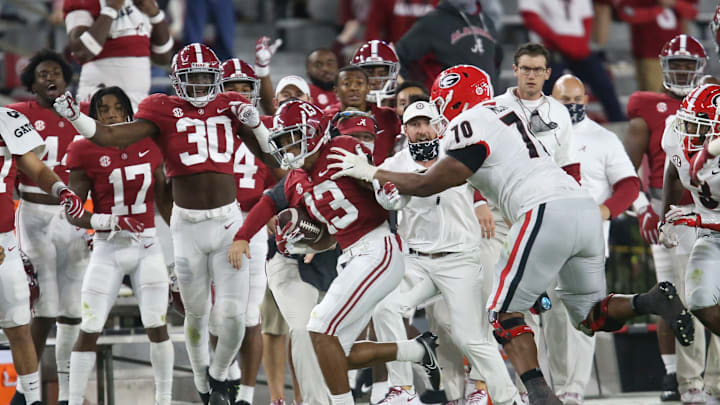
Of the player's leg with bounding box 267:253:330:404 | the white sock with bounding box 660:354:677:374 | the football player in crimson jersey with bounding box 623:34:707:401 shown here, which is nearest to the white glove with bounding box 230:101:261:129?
the player's leg with bounding box 267:253:330:404

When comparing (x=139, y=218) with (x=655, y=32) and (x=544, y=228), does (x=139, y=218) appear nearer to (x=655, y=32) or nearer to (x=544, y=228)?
(x=544, y=228)

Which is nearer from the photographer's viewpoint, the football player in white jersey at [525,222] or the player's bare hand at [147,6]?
the football player in white jersey at [525,222]

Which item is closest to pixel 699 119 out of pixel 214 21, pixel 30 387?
pixel 30 387

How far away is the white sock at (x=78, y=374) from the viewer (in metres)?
6.24

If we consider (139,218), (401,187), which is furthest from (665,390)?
(139,218)

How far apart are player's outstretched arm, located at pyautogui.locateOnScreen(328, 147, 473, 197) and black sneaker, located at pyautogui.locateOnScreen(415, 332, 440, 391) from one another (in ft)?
2.84

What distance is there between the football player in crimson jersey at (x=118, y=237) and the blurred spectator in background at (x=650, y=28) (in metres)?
5.51

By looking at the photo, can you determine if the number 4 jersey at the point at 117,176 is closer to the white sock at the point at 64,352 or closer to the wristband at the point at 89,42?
the white sock at the point at 64,352

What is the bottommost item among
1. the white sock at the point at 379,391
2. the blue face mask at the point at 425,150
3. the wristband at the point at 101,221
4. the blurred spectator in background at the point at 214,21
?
the white sock at the point at 379,391

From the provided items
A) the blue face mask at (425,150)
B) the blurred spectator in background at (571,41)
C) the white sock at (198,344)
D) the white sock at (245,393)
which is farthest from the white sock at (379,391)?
the blurred spectator in background at (571,41)

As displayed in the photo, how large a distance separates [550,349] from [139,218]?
8.31 feet

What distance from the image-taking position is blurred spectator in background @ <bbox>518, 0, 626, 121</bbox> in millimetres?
10031

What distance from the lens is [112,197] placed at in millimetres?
6609

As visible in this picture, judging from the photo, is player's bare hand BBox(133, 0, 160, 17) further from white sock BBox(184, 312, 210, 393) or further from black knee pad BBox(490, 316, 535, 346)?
black knee pad BBox(490, 316, 535, 346)
